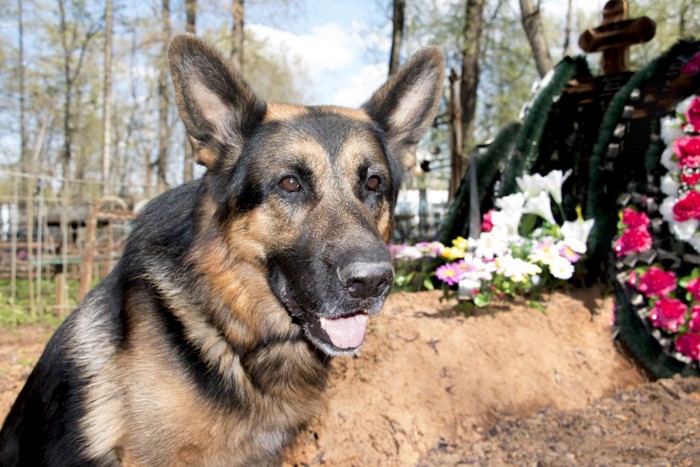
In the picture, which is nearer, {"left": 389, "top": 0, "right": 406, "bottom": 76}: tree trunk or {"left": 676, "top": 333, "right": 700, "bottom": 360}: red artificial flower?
{"left": 676, "top": 333, "right": 700, "bottom": 360}: red artificial flower

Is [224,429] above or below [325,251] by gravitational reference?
below

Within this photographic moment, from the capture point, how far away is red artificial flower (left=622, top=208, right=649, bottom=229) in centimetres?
453

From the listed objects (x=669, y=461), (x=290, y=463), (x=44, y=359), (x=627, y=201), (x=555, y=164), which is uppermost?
(x=555, y=164)

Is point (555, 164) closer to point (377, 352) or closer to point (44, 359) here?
point (377, 352)

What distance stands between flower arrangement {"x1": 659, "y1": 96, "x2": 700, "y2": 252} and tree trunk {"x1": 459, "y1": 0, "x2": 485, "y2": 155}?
1000 cm

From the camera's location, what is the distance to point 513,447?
3578 mm

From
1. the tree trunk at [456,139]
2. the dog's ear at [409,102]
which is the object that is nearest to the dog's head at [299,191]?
the dog's ear at [409,102]

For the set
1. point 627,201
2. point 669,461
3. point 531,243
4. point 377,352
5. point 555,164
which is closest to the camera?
point 669,461

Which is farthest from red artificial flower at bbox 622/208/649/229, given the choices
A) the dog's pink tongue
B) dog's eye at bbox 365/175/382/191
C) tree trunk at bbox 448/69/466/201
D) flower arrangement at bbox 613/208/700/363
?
tree trunk at bbox 448/69/466/201

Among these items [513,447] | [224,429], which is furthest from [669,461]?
[224,429]

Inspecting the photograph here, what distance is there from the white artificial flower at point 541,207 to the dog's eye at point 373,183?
111 inches

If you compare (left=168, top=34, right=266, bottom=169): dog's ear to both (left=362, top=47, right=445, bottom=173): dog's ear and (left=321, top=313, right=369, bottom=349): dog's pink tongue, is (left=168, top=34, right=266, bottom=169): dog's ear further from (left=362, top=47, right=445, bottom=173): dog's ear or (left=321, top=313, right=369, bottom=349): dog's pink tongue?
(left=321, top=313, right=369, bottom=349): dog's pink tongue

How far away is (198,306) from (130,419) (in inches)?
21.7

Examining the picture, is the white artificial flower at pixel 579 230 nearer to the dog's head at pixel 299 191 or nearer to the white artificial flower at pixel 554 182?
the white artificial flower at pixel 554 182
